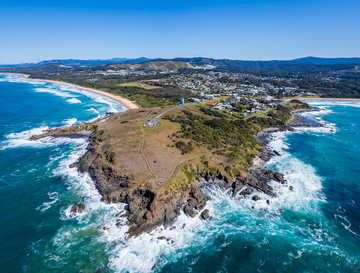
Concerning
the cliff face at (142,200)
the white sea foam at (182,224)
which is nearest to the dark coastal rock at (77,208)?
the white sea foam at (182,224)

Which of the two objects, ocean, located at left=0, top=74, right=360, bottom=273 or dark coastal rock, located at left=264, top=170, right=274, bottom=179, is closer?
ocean, located at left=0, top=74, right=360, bottom=273

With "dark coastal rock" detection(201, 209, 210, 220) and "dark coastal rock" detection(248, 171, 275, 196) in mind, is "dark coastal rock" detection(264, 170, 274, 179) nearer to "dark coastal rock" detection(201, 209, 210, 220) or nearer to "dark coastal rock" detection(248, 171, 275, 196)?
"dark coastal rock" detection(248, 171, 275, 196)

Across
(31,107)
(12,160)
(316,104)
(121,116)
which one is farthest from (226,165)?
(316,104)

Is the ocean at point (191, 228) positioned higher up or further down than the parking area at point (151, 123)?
further down

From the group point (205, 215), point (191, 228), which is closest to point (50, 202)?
point (191, 228)

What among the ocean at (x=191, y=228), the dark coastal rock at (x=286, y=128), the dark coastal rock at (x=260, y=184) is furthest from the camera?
the dark coastal rock at (x=286, y=128)

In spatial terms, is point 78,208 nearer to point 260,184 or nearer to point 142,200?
point 142,200

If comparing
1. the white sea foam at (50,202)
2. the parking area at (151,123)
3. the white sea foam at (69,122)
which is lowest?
the white sea foam at (50,202)

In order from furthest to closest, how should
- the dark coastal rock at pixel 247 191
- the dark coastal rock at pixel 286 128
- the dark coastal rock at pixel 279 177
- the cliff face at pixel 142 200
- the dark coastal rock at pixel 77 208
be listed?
1. the dark coastal rock at pixel 286 128
2. the dark coastal rock at pixel 279 177
3. the dark coastal rock at pixel 247 191
4. the dark coastal rock at pixel 77 208
5. the cliff face at pixel 142 200

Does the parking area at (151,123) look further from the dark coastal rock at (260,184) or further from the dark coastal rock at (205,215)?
the dark coastal rock at (205,215)

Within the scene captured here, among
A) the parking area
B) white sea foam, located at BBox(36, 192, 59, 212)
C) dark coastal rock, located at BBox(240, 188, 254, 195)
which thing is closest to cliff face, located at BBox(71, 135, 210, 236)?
white sea foam, located at BBox(36, 192, 59, 212)
